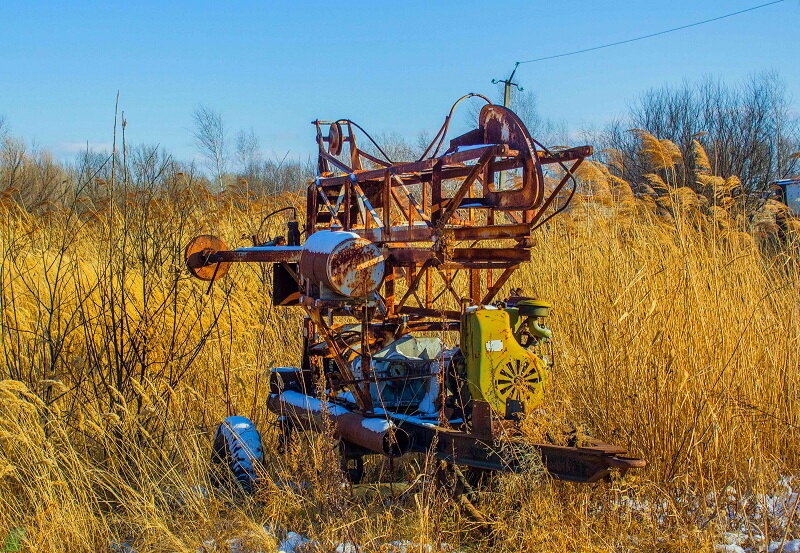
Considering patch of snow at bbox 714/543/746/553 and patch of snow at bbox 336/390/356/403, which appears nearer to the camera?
patch of snow at bbox 714/543/746/553

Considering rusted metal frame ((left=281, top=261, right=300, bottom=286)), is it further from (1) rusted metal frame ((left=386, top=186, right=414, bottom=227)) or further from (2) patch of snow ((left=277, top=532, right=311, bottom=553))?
(2) patch of snow ((left=277, top=532, right=311, bottom=553))

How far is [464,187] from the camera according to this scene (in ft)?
11.8

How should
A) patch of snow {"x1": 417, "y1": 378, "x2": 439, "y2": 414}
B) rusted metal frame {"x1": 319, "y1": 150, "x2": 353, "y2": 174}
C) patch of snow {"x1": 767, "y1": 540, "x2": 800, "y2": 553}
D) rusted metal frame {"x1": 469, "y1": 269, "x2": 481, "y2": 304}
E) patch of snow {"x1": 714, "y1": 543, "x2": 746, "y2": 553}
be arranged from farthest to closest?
rusted metal frame {"x1": 319, "y1": 150, "x2": 353, "y2": 174}
rusted metal frame {"x1": 469, "y1": 269, "x2": 481, "y2": 304}
patch of snow {"x1": 417, "y1": 378, "x2": 439, "y2": 414}
patch of snow {"x1": 767, "y1": 540, "x2": 800, "y2": 553}
patch of snow {"x1": 714, "y1": 543, "x2": 746, "y2": 553}

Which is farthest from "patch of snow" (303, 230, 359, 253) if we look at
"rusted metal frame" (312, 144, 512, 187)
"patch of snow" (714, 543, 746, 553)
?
"patch of snow" (714, 543, 746, 553)

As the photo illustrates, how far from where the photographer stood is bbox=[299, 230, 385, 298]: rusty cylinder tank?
3773 mm

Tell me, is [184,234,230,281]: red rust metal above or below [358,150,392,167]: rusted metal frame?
below

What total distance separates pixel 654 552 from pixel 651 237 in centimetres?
291

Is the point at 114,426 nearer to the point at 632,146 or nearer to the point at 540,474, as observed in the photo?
the point at 540,474

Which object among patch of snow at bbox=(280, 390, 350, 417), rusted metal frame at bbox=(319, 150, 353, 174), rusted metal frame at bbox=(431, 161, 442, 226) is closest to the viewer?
rusted metal frame at bbox=(431, 161, 442, 226)

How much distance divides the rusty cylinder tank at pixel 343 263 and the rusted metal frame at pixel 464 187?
0.44m

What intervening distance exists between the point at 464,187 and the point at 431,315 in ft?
3.24

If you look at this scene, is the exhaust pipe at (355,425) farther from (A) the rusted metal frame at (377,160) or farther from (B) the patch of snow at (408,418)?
(A) the rusted metal frame at (377,160)

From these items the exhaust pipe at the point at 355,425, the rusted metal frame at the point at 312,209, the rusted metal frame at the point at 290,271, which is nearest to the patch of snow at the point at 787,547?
the exhaust pipe at the point at 355,425

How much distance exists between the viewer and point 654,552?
3.37 m
